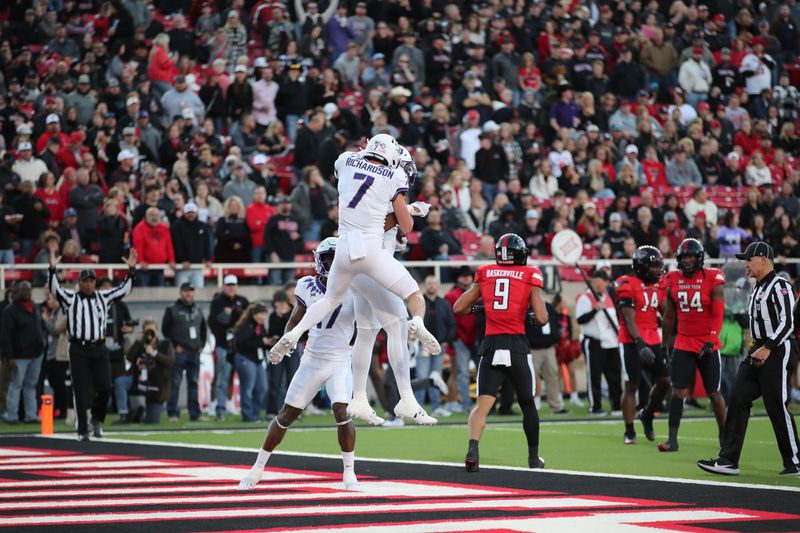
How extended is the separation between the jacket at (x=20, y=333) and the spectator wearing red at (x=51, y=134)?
10.5 feet

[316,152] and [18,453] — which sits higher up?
[316,152]

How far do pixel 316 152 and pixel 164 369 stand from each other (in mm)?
4932

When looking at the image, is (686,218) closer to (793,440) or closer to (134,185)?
(134,185)

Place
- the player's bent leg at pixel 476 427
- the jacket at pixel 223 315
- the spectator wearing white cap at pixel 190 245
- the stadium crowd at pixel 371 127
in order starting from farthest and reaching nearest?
the stadium crowd at pixel 371 127
the spectator wearing white cap at pixel 190 245
the jacket at pixel 223 315
the player's bent leg at pixel 476 427

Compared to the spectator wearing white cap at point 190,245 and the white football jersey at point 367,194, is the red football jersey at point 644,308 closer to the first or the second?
the white football jersey at point 367,194

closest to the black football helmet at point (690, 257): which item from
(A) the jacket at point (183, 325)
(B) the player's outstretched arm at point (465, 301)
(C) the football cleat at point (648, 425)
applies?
(C) the football cleat at point (648, 425)

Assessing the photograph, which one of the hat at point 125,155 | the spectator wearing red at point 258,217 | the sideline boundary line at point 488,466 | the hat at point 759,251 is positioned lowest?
the sideline boundary line at point 488,466

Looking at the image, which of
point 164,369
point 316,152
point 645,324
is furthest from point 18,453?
point 316,152

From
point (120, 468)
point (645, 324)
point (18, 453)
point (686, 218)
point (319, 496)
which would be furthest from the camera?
point (686, 218)

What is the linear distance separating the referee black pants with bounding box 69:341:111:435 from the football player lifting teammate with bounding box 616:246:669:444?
6.05 meters

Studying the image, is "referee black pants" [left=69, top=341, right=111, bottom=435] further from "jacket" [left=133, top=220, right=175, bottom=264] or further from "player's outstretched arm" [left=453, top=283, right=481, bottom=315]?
"player's outstretched arm" [left=453, top=283, right=481, bottom=315]

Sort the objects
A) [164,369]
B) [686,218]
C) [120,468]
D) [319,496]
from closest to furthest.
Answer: [319,496] < [120,468] < [164,369] < [686,218]

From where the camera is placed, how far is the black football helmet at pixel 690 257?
1413cm

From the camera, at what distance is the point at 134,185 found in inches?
846
